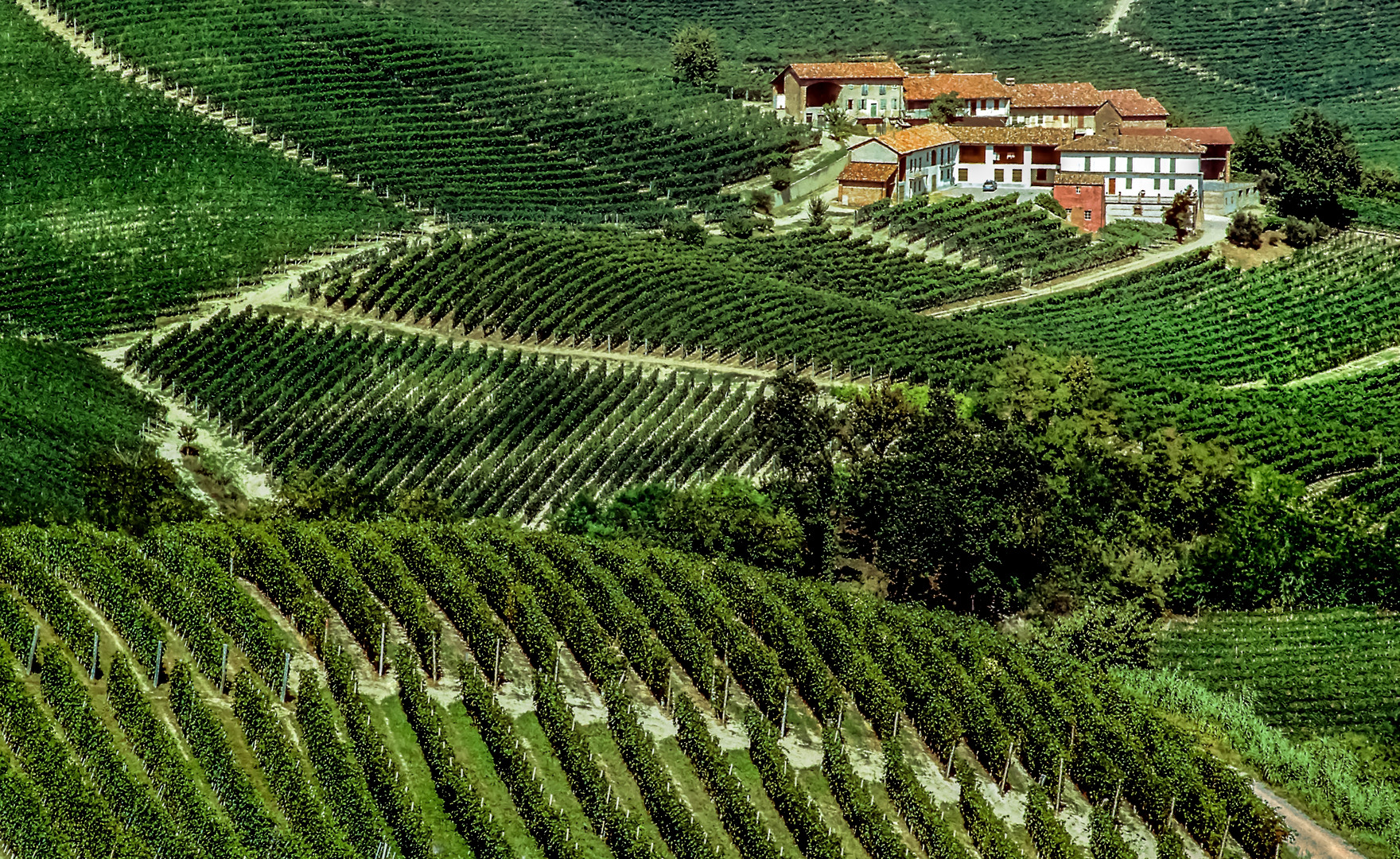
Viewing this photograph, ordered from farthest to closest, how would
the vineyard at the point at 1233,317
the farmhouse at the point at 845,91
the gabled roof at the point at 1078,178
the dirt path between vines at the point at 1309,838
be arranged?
the farmhouse at the point at 845,91 < the gabled roof at the point at 1078,178 < the vineyard at the point at 1233,317 < the dirt path between vines at the point at 1309,838

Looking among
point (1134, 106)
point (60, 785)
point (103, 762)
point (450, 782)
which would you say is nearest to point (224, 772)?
point (103, 762)

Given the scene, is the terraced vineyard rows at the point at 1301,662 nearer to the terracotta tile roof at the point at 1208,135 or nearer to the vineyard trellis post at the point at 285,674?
the vineyard trellis post at the point at 285,674

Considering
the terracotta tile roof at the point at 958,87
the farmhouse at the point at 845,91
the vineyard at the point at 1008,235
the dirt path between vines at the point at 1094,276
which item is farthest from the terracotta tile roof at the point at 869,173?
the terracotta tile roof at the point at 958,87

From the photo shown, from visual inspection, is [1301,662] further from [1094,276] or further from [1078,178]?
[1078,178]

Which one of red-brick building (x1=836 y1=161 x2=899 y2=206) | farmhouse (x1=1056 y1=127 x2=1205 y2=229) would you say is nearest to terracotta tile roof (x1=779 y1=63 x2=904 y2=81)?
farmhouse (x1=1056 y1=127 x2=1205 y2=229)

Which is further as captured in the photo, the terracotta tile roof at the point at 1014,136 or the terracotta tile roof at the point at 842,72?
the terracotta tile roof at the point at 842,72

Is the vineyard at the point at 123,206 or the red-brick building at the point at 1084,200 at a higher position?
the vineyard at the point at 123,206
